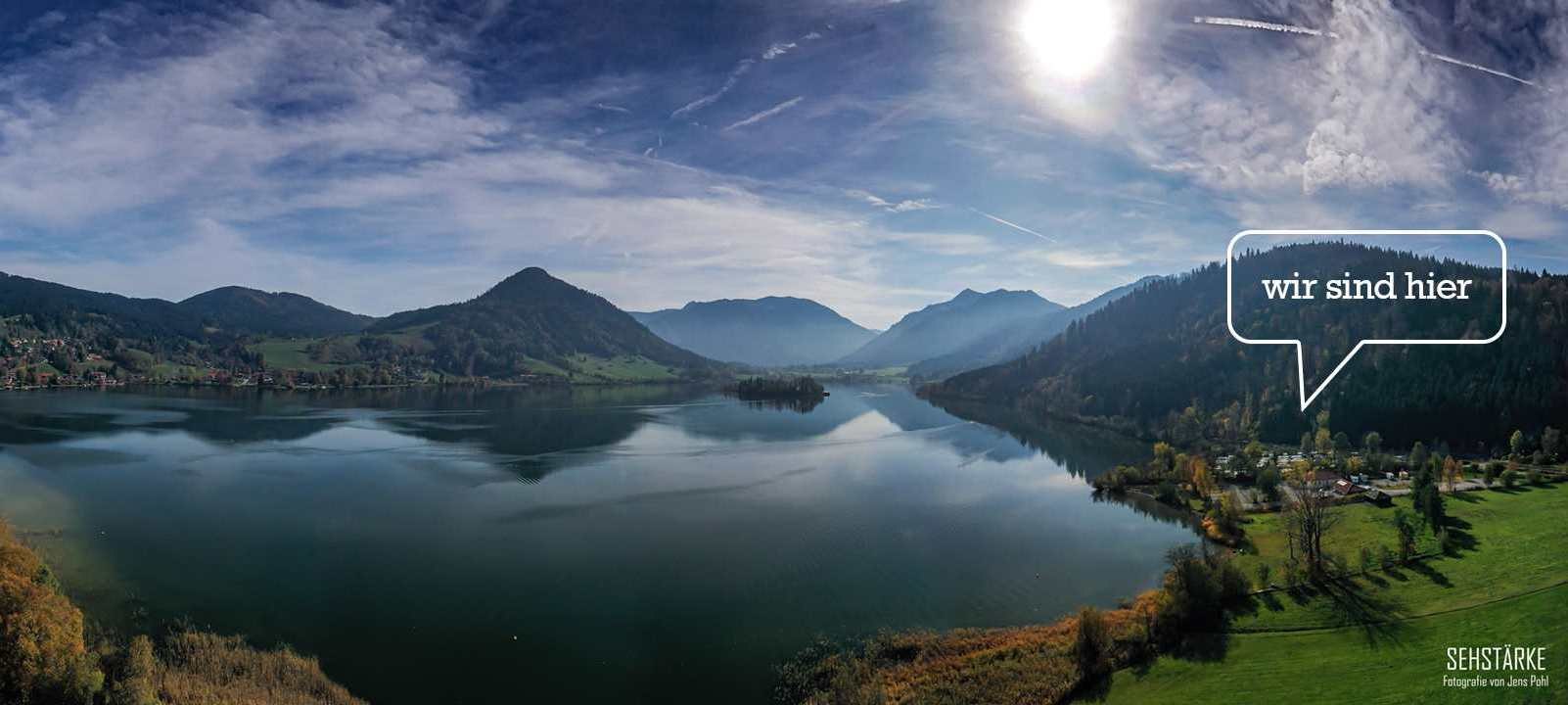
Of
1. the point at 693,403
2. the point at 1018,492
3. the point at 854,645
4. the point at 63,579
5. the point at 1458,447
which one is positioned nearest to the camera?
the point at 854,645

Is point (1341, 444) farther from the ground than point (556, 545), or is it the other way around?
point (1341, 444)

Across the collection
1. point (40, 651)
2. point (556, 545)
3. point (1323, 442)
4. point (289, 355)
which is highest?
point (289, 355)

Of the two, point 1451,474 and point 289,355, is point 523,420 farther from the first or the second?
point 289,355

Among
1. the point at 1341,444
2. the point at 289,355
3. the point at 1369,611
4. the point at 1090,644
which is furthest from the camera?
the point at 289,355

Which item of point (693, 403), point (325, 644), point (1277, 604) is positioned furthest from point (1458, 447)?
point (693, 403)

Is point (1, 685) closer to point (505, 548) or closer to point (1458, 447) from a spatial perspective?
point (505, 548)

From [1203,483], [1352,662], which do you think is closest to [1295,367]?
[1203,483]
